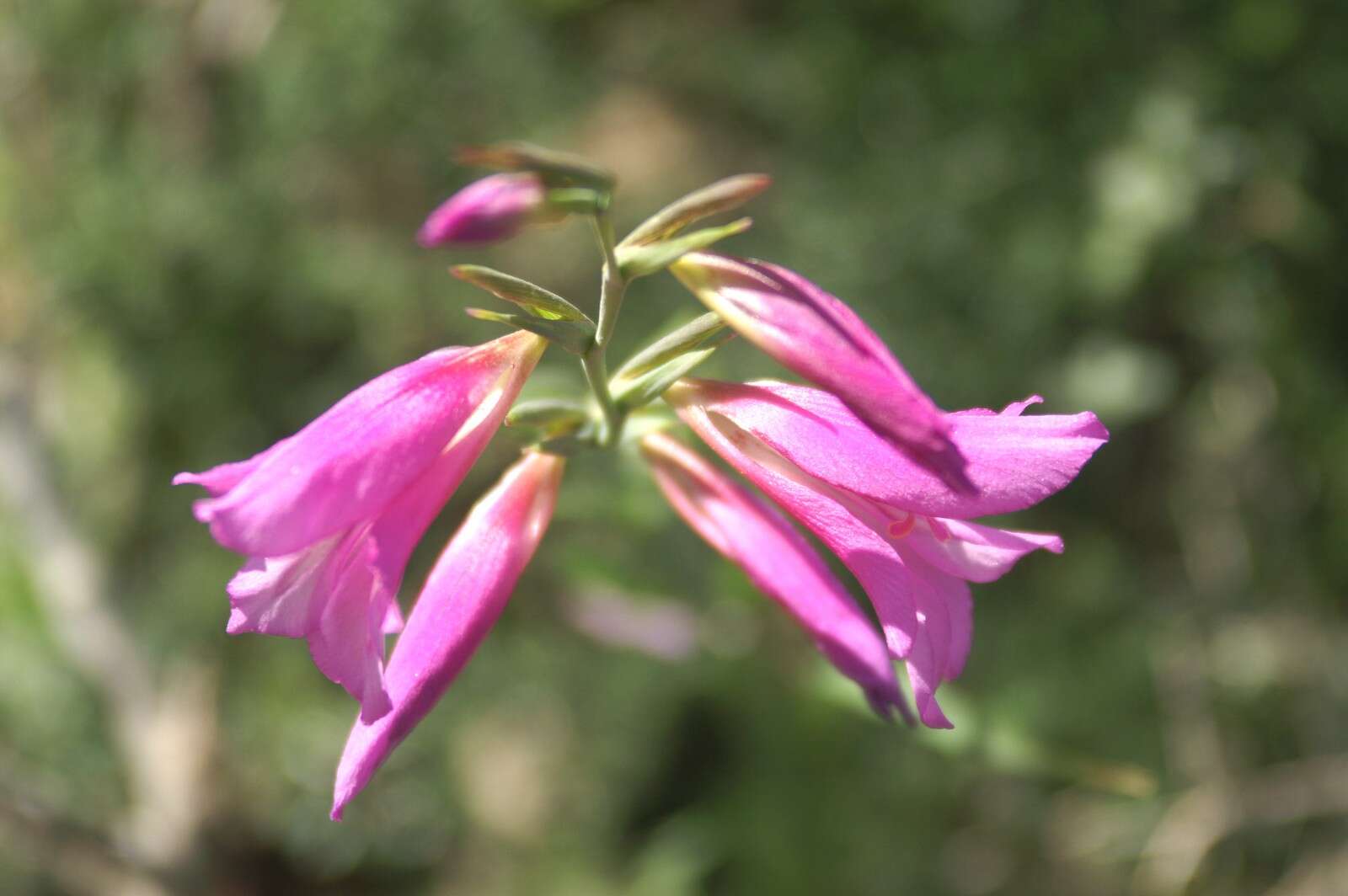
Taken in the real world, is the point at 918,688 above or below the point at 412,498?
below

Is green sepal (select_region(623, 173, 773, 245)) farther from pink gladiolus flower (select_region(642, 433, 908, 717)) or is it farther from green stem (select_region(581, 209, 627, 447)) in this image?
pink gladiolus flower (select_region(642, 433, 908, 717))

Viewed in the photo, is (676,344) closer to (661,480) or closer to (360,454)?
(661,480)

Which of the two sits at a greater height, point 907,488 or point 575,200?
point 575,200

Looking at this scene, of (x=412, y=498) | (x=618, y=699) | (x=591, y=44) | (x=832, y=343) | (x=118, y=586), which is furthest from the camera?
(x=591, y=44)

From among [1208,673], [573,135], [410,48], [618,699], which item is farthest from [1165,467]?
[410,48]

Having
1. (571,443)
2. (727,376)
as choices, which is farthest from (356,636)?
(727,376)

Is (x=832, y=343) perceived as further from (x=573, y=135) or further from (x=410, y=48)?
(x=573, y=135)

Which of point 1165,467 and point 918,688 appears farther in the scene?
point 1165,467

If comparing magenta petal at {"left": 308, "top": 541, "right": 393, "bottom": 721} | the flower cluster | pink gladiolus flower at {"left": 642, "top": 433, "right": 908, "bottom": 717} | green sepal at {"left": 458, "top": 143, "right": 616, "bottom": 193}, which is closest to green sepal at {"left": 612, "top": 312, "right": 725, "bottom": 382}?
the flower cluster
